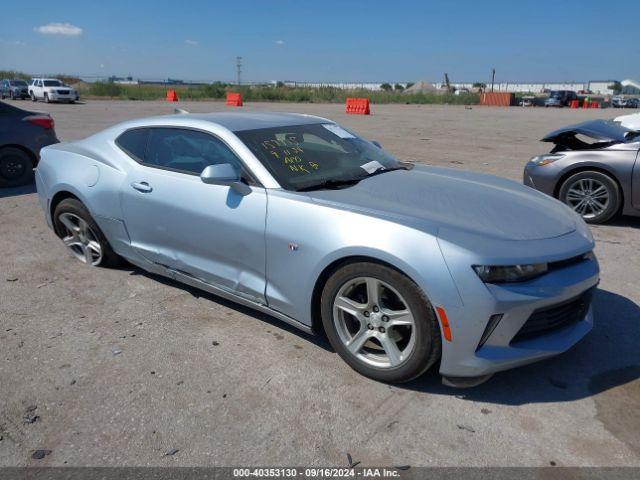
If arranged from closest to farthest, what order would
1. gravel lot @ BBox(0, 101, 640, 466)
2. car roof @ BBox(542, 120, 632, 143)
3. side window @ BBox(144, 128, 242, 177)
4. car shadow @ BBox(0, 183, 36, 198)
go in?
gravel lot @ BBox(0, 101, 640, 466), side window @ BBox(144, 128, 242, 177), car roof @ BBox(542, 120, 632, 143), car shadow @ BBox(0, 183, 36, 198)

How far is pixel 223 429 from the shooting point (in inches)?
104

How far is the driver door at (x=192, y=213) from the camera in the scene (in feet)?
11.1

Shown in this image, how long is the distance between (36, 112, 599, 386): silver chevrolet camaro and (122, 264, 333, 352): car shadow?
0.27m

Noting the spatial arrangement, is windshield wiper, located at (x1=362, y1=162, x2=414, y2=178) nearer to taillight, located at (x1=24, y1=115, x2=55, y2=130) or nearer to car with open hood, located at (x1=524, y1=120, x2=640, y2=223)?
car with open hood, located at (x1=524, y1=120, x2=640, y2=223)

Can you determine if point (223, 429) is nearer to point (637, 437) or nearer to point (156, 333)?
point (156, 333)

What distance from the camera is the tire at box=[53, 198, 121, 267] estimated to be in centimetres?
461

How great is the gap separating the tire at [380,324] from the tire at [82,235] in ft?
8.24

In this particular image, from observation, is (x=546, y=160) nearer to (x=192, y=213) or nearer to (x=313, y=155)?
(x=313, y=155)

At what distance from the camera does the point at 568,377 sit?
3.10m

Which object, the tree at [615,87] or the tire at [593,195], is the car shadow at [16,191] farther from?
the tree at [615,87]

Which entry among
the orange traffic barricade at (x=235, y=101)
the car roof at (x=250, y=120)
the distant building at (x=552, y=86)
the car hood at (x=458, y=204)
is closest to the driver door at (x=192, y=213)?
the car roof at (x=250, y=120)

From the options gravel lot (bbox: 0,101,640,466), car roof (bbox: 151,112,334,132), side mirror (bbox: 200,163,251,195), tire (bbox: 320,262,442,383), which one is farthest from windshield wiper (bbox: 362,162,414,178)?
gravel lot (bbox: 0,101,640,466)

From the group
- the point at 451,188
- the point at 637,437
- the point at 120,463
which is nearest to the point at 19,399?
the point at 120,463

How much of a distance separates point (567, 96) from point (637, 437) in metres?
62.9
